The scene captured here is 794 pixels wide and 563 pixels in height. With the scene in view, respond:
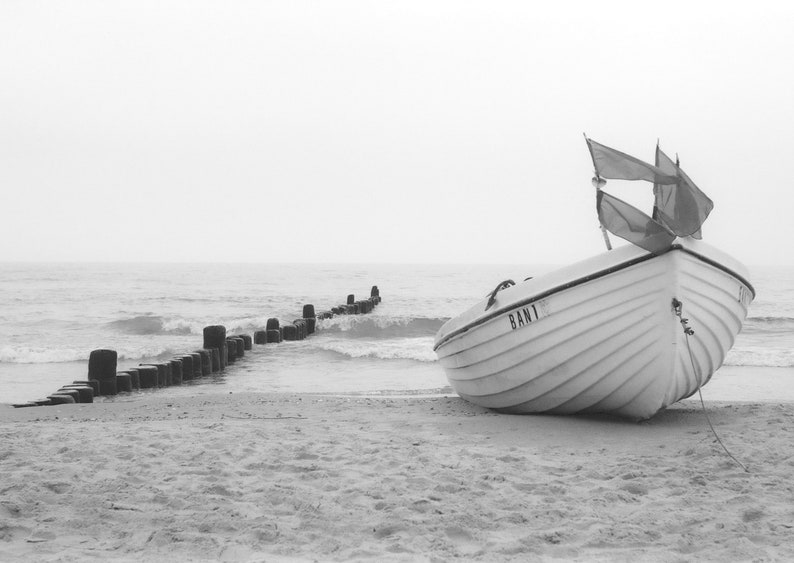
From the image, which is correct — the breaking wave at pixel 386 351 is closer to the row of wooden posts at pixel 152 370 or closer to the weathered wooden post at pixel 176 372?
the row of wooden posts at pixel 152 370

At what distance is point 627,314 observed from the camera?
6.15m

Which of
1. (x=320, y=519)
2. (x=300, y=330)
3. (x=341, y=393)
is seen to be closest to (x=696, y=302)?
(x=320, y=519)

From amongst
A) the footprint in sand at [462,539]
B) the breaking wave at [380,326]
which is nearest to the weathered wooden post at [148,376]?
the footprint in sand at [462,539]

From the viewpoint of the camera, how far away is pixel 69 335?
23203mm

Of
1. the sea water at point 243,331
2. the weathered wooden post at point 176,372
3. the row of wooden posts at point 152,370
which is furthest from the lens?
the sea water at point 243,331

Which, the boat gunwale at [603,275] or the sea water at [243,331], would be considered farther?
the sea water at [243,331]

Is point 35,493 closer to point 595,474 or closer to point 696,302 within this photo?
point 595,474

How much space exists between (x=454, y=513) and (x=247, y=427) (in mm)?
3129

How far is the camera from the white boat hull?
6.04m

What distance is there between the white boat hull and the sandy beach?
0.37 m

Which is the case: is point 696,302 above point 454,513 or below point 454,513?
above

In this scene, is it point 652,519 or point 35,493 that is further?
point 35,493

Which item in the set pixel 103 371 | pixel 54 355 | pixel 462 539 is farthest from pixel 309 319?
pixel 462 539

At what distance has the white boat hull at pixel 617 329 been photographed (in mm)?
6035
